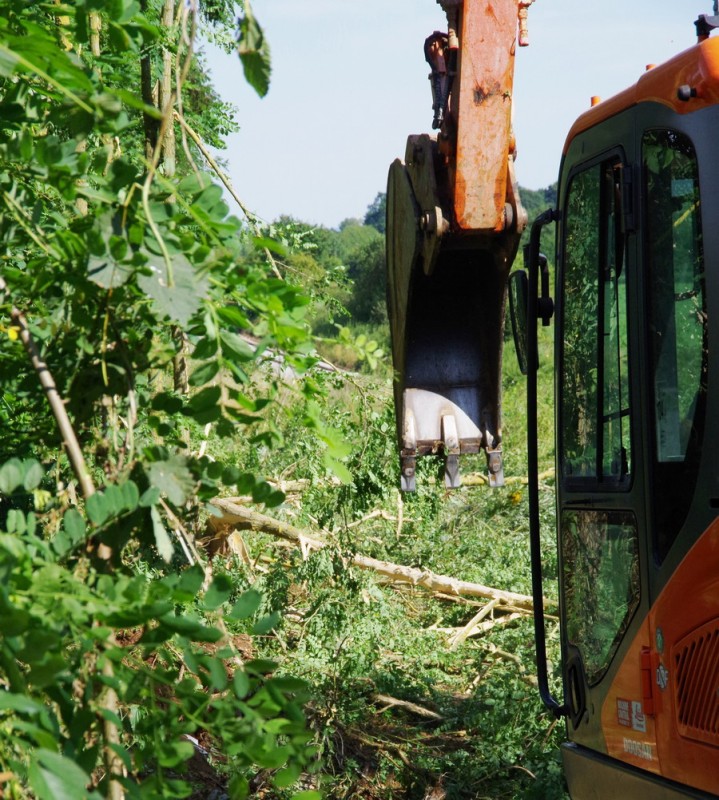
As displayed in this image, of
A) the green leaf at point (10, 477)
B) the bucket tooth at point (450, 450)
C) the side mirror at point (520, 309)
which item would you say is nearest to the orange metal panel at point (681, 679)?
the side mirror at point (520, 309)

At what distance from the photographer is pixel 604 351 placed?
399 centimetres

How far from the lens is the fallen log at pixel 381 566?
30.3ft

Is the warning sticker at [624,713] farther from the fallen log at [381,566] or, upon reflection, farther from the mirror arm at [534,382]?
the fallen log at [381,566]

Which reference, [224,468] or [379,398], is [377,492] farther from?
[224,468]

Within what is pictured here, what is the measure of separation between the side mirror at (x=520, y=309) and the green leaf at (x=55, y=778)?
134 inches

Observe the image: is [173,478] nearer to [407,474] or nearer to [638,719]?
[638,719]

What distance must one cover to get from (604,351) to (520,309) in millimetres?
676

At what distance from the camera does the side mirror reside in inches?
179

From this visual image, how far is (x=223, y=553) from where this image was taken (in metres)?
9.56

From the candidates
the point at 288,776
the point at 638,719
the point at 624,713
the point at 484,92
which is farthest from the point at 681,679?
the point at 484,92

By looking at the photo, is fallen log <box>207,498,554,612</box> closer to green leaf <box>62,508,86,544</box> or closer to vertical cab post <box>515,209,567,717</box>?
vertical cab post <box>515,209,567,717</box>

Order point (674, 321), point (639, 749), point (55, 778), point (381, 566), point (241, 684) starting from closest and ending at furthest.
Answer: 1. point (55, 778)
2. point (241, 684)
3. point (674, 321)
4. point (639, 749)
5. point (381, 566)

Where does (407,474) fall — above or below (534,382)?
below

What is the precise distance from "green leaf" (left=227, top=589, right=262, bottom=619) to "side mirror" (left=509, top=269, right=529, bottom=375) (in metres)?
2.95
